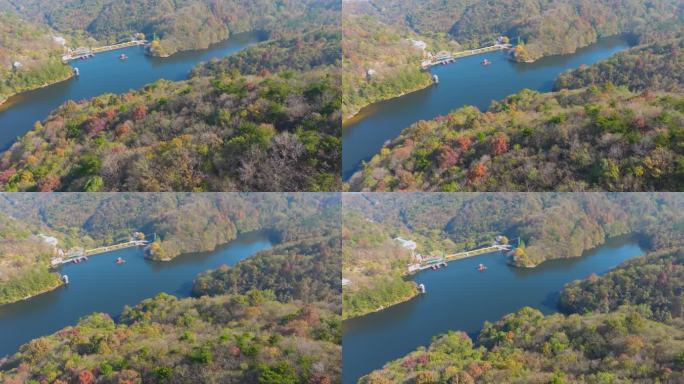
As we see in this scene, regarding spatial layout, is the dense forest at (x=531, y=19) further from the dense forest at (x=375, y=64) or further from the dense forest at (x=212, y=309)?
the dense forest at (x=212, y=309)

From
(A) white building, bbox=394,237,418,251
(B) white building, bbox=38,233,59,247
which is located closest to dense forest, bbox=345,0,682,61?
(A) white building, bbox=394,237,418,251

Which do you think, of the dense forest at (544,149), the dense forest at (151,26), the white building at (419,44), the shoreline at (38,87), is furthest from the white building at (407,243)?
the shoreline at (38,87)

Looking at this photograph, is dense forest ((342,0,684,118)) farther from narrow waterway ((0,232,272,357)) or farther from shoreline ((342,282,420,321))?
narrow waterway ((0,232,272,357))

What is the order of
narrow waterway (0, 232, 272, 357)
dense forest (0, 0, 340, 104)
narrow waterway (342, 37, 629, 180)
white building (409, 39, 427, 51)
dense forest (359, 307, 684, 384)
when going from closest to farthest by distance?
1. dense forest (359, 307, 684, 384)
2. narrow waterway (0, 232, 272, 357)
3. narrow waterway (342, 37, 629, 180)
4. dense forest (0, 0, 340, 104)
5. white building (409, 39, 427, 51)

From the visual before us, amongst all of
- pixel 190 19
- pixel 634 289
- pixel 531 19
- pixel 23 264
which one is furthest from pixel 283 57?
pixel 634 289

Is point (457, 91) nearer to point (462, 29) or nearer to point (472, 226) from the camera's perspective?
point (462, 29)

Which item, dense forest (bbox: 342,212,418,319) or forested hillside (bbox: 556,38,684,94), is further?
forested hillside (bbox: 556,38,684,94)

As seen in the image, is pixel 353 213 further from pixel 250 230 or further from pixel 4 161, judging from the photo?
pixel 4 161
